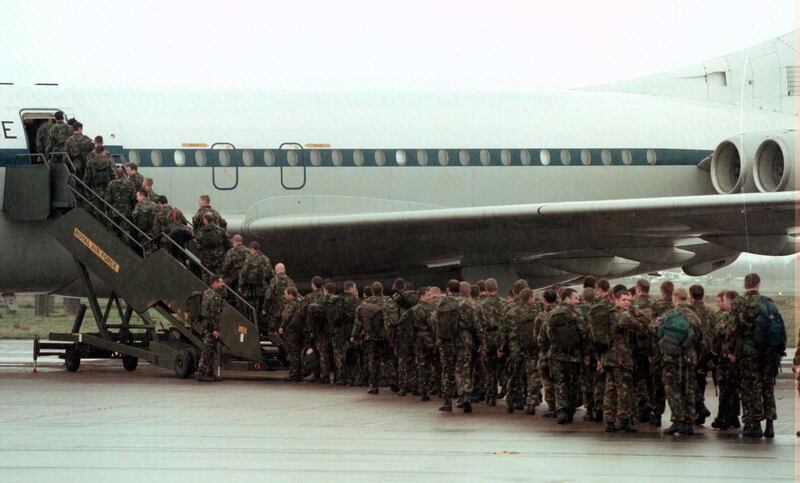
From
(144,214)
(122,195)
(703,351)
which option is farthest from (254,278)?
(703,351)

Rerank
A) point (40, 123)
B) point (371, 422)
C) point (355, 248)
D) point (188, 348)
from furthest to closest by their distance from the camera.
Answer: point (355, 248) < point (40, 123) < point (188, 348) < point (371, 422)

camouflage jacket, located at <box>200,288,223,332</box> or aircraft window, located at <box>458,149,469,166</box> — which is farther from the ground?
aircraft window, located at <box>458,149,469,166</box>

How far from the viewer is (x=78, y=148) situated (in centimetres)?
1891

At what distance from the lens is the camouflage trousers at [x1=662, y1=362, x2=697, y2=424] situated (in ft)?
42.0

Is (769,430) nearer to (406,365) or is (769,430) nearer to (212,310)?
(406,365)

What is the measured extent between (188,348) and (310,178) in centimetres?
400

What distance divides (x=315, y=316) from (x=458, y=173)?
5606 mm

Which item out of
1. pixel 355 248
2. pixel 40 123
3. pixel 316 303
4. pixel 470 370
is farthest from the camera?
pixel 355 248

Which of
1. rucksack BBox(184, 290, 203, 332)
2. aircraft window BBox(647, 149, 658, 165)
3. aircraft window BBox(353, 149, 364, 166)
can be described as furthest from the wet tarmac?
aircraft window BBox(647, 149, 658, 165)

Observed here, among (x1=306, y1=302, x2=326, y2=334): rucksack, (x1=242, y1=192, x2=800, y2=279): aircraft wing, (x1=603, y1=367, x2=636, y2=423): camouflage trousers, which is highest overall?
(x1=242, y1=192, x2=800, y2=279): aircraft wing

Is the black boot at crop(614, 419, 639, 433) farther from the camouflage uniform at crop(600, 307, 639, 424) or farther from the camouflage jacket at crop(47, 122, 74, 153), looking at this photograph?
the camouflage jacket at crop(47, 122, 74, 153)

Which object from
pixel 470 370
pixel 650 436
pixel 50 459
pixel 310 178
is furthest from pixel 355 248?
pixel 50 459

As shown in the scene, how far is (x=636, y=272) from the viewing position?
79.8ft

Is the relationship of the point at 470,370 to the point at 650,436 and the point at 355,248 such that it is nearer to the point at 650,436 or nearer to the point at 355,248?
the point at 650,436
